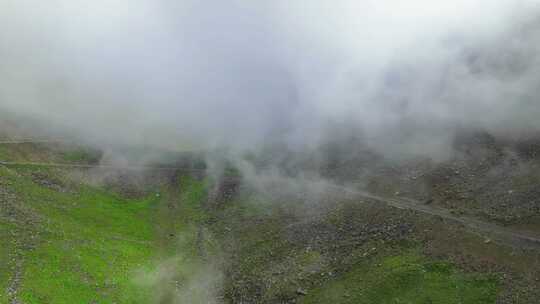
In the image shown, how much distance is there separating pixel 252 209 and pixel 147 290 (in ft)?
84.8

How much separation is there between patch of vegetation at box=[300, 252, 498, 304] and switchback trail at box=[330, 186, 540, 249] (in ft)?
26.2

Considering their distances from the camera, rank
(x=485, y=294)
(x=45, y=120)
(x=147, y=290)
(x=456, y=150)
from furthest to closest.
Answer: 1. (x=45, y=120)
2. (x=456, y=150)
3. (x=147, y=290)
4. (x=485, y=294)

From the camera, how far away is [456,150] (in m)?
86.9

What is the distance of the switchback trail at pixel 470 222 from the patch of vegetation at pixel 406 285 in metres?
7.98

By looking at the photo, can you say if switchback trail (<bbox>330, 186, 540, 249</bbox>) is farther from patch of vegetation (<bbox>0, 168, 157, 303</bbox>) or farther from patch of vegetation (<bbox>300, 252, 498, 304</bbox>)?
patch of vegetation (<bbox>0, 168, 157, 303</bbox>)

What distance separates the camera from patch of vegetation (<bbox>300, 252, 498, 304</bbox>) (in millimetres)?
60094

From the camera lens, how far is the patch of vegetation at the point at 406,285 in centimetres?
6009

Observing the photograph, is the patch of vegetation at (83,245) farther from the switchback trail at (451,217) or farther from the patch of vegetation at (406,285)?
the patch of vegetation at (406,285)

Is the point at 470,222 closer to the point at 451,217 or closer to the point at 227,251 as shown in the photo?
the point at 451,217

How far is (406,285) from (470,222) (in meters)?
15.9

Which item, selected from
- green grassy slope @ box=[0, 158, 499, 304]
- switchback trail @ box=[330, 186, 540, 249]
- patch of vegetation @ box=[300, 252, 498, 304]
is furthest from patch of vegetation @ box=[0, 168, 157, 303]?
switchback trail @ box=[330, 186, 540, 249]

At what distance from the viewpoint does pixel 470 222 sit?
70625mm

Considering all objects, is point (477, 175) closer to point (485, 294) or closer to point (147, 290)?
point (485, 294)

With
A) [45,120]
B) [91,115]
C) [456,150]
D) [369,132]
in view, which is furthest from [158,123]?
[456,150]
